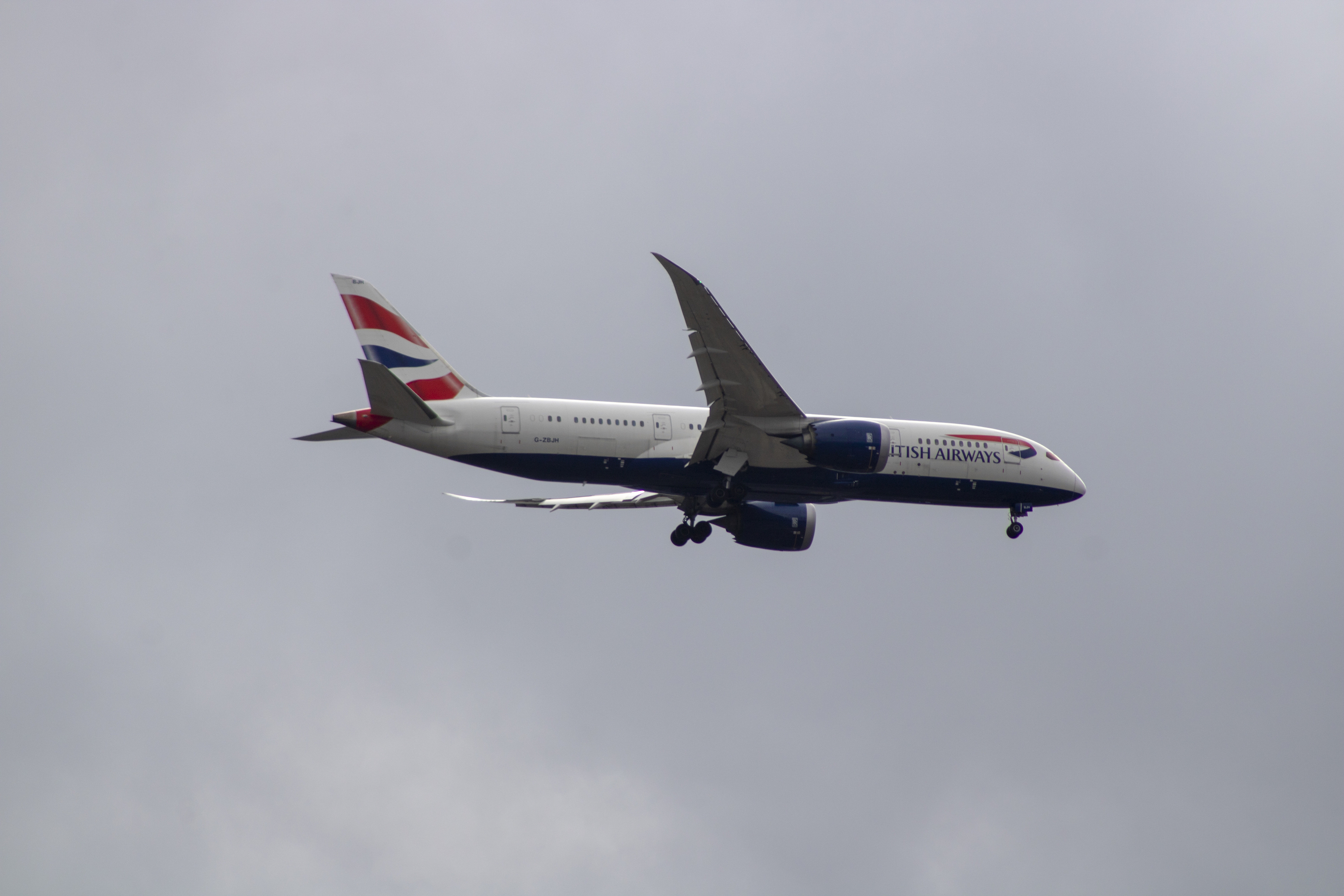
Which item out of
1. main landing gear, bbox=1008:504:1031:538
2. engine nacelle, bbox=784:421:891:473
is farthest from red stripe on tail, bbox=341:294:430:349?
main landing gear, bbox=1008:504:1031:538

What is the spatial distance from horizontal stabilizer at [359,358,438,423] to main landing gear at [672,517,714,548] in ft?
30.1

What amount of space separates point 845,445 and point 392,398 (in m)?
11.8

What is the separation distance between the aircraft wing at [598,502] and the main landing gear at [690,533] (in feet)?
3.45

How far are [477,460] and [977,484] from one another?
50.2 feet

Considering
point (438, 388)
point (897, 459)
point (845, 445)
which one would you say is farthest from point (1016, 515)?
point (438, 388)

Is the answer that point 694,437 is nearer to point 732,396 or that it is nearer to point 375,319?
point 732,396

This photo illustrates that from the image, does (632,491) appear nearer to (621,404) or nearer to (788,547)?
(788,547)

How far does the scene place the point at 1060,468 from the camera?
3912 cm

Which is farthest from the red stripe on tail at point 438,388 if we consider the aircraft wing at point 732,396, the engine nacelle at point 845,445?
the engine nacelle at point 845,445

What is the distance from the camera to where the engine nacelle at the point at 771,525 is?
39.1m

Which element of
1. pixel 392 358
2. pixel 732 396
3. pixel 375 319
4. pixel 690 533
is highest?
pixel 375 319

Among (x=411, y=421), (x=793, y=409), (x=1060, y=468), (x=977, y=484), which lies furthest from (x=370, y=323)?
(x=1060, y=468)

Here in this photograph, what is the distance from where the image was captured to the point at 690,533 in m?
37.7

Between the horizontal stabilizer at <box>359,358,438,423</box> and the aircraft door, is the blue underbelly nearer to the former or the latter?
the aircraft door
